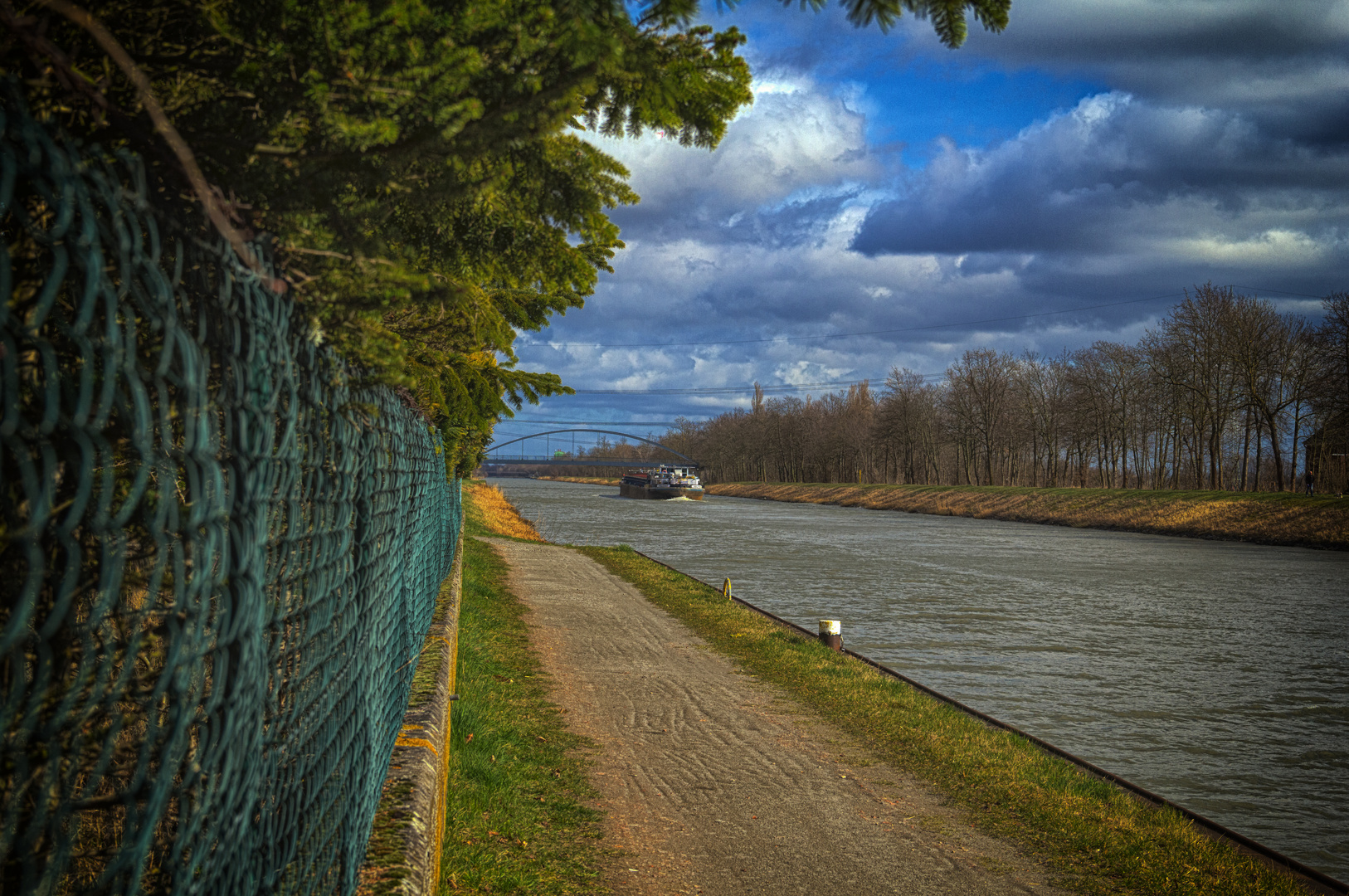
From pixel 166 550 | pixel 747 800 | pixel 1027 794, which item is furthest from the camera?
pixel 1027 794

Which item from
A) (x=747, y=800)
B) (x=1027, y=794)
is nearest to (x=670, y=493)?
(x=1027, y=794)

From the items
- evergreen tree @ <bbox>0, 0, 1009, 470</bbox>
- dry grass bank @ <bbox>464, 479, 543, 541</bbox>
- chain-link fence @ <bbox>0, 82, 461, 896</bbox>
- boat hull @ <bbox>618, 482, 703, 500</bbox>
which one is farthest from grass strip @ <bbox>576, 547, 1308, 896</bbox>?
boat hull @ <bbox>618, 482, 703, 500</bbox>

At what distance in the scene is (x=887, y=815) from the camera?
604cm

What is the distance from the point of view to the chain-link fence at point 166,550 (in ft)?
3.48

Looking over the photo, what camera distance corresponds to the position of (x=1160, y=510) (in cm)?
4659

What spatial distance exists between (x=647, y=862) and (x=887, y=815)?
1.79m

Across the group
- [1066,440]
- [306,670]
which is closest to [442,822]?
[306,670]

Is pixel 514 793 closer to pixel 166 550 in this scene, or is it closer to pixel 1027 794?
pixel 1027 794

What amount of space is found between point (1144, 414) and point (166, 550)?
225 ft

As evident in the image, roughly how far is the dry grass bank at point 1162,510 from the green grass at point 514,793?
3870 centimetres

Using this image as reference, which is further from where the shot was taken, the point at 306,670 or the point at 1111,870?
the point at 1111,870

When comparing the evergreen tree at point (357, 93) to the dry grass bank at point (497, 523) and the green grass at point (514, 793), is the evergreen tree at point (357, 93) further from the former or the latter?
the dry grass bank at point (497, 523)

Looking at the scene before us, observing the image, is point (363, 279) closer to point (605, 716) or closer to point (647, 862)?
point (647, 862)

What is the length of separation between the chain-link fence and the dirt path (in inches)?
102
